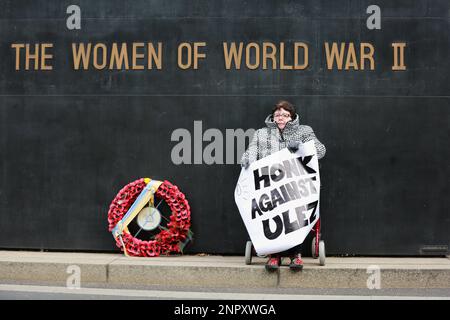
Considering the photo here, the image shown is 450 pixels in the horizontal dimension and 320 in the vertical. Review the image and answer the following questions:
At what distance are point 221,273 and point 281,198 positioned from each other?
3.78 ft

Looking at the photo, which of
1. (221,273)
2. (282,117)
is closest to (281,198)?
(282,117)

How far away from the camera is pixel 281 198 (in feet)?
24.1

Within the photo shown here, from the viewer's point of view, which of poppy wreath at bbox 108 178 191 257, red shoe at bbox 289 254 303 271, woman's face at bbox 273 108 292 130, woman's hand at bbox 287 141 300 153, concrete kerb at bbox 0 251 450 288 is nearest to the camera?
red shoe at bbox 289 254 303 271

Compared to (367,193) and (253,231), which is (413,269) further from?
(253,231)

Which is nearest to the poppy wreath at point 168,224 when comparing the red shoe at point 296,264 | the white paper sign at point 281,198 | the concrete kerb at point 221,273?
the concrete kerb at point 221,273

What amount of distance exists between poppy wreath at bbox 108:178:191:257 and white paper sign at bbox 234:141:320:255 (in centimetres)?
105

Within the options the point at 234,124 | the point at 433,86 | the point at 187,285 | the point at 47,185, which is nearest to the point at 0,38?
the point at 47,185

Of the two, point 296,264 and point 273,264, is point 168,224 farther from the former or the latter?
point 296,264

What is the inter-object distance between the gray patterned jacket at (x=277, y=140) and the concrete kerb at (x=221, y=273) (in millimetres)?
1373

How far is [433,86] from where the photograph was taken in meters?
8.36

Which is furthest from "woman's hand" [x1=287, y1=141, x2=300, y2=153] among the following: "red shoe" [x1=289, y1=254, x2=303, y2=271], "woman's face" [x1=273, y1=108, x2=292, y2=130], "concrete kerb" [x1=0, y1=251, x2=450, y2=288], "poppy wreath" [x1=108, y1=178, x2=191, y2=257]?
"poppy wreath" [x1=108, y1=178, x2=191, y2=257]

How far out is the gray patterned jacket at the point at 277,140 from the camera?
297 inches

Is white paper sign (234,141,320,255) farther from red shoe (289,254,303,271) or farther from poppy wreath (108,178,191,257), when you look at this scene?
poppy wreath (108,178,191,257)

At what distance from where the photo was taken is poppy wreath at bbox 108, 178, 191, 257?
8.12m
